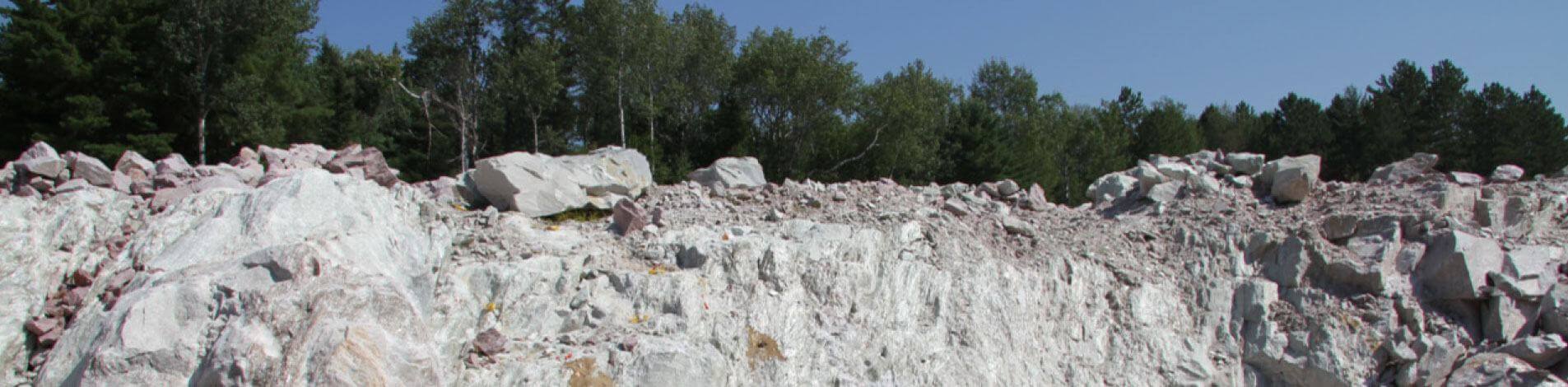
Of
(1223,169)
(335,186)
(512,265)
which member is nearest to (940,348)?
(512,265)

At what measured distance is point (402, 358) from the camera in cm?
759

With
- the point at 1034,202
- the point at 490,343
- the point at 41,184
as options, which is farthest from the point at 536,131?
the point at 490,343

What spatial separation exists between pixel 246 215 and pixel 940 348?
7721mm

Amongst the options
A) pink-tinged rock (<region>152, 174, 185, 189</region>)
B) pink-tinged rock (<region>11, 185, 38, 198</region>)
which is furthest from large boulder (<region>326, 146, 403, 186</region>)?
pink-tinged rock (<region>11, 185, 38, 198</region>)

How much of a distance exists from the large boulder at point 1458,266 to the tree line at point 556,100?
22772 millimetres

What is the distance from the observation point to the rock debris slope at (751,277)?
25.9 ft

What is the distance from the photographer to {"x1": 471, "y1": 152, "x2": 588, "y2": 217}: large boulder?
1252 centimetres

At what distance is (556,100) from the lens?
33.9 metres

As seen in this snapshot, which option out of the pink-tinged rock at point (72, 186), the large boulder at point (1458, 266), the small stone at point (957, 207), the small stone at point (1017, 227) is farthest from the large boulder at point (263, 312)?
the large boulder at point (1458, 266)

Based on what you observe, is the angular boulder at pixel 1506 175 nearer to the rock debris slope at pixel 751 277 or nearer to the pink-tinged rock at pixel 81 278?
the rock debris slope at pixel 751 277

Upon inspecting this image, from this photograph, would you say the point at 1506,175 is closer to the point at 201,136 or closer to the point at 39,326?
the point at 39,326

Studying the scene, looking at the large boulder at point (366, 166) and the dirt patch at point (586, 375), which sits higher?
the large boulder at point (366, 166)

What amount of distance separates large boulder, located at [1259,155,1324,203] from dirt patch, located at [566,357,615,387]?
12169 mm

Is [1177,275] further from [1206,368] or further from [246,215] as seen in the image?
[246,215]
